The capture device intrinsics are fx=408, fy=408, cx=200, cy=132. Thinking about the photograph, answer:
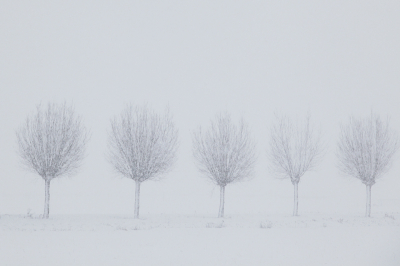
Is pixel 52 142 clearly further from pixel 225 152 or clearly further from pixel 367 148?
pixel 367 148

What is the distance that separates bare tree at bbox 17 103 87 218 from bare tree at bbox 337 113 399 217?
94.0 feet

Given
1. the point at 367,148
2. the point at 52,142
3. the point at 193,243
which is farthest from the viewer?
the point at 367,148

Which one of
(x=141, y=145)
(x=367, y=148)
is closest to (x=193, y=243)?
(x=141, y=145)

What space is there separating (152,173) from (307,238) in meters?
17.1

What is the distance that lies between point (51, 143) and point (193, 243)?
19674 millimetres

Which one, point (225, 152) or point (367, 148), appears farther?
point (367, 148)

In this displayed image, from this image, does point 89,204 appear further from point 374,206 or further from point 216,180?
point 374,206

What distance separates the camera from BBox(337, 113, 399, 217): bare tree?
44406 millimetres

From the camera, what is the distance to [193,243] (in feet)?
82.5

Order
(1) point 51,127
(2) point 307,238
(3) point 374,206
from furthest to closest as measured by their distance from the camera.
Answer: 1. (3) point 374,206
2. (1) point 51,127
3. (2) point 307,238

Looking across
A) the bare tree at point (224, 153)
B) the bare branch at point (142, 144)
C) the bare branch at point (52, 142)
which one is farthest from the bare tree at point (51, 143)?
the bare tree at point (224, 153)

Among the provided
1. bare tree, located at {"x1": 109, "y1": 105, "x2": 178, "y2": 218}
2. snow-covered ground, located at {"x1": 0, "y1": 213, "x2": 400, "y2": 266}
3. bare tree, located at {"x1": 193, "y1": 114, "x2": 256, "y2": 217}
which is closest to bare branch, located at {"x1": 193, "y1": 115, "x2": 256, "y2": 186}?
bare tree, located at {"x1": 193, "y1": 114, "x2": 256, "y2": 217}

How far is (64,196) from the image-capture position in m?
66.4

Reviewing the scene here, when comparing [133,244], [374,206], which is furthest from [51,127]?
[374,206]
